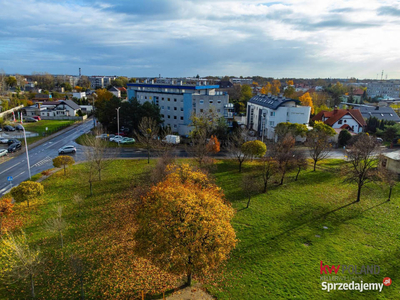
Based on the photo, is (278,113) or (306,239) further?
(278,113)

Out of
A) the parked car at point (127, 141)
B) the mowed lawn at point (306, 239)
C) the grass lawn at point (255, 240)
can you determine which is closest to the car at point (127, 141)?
the parked car at point (127, 141)

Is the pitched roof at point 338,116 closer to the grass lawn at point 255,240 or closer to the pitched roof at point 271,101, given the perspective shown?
the pitched roof at point 271,101

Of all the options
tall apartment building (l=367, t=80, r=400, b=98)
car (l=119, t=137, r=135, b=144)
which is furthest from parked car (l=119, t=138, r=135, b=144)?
tall apartment building (l=367, t=80, r=400, b=98)

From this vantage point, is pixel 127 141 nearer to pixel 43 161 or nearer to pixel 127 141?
pixel 127 141

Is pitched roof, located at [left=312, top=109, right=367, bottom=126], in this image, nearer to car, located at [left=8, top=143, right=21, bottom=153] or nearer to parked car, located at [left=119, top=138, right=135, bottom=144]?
parked car, located at [left=119, top=138, right=135, bottom=144]

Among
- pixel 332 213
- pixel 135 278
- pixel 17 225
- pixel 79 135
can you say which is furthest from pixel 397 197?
pixel 79 135

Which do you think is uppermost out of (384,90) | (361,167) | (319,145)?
(384,90)

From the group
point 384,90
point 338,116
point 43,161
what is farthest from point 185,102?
point 384,90
